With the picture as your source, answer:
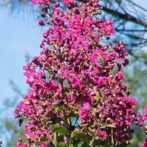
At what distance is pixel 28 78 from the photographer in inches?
69.8

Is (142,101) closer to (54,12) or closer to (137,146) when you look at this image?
(137,146)

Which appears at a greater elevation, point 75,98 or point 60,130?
point 75,98

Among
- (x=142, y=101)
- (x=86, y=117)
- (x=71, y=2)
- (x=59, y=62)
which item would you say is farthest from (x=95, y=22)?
(x=142, y=101)

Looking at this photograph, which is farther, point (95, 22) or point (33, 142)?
point (95, 22)

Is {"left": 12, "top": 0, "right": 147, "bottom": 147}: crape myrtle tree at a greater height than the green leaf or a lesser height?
greater

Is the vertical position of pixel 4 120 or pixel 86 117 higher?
pixel 4 120

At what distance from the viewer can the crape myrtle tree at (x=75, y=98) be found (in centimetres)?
166

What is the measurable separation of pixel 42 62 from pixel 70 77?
146mm

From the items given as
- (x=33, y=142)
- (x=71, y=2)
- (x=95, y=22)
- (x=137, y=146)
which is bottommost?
(x=33, y=142)

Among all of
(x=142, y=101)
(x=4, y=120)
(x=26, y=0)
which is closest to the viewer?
(x=26, y=0)

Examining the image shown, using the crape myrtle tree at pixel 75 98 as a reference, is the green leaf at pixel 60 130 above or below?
below

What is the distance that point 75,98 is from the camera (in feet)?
5.65

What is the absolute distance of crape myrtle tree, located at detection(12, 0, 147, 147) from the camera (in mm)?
1662

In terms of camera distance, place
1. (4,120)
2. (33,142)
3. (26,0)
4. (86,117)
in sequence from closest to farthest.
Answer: (86,117)
(33,142)
(26,0)
(4,120)
